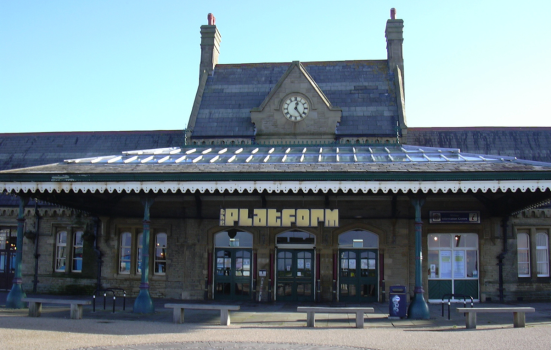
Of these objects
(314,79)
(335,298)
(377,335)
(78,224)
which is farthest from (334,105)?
(377,335)

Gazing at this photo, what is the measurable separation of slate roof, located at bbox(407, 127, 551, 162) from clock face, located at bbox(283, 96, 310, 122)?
4.92m

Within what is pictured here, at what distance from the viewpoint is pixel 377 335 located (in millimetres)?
11898

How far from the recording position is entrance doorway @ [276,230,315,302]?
2042 cm

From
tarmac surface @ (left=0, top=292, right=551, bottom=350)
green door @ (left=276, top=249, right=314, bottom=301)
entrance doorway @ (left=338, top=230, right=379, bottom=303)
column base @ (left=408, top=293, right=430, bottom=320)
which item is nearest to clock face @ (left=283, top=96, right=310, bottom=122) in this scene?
entrance doorway @ (left=338, top=230, right=379, bottom=303)

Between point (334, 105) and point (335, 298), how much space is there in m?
8.99

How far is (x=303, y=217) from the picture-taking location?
16.8m

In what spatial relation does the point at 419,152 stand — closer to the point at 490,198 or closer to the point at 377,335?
the point at 490,198

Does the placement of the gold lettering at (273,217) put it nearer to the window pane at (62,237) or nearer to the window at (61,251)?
the window at (61,251)

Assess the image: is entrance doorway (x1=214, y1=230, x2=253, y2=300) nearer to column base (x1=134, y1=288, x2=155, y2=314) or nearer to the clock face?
column base (x1=134, y1=288, x2=155, y2=314)

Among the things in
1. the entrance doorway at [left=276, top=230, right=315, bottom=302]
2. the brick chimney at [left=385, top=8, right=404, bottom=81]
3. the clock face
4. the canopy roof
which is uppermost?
the brick chimney at [left=385, top=8, right=404, bottom=81]

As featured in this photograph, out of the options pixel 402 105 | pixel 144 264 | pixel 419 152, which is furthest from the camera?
pixel 402 105

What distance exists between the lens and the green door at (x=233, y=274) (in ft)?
67.9

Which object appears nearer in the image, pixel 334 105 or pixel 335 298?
pixel 335 298

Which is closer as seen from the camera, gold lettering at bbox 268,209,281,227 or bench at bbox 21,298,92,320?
bench at bbox 21,298,92,320
